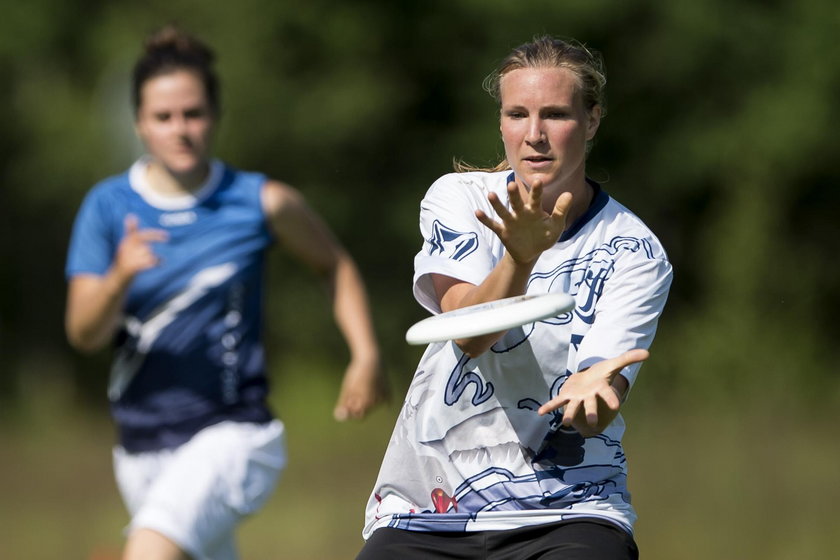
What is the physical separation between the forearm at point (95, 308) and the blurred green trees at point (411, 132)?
1154cm

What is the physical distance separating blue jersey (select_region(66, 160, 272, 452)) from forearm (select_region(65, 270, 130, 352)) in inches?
2.6

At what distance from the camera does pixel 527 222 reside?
307cm

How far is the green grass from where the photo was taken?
29.3 ft

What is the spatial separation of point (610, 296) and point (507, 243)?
1.56ft

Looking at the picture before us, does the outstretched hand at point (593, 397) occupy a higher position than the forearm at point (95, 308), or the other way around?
the forearm at point (95, 308)

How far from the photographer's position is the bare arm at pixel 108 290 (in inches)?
184

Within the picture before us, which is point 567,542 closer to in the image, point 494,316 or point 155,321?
point 494,316

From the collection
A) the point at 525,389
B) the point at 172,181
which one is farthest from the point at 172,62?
the point at 525,389

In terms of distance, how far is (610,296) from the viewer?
136 inches

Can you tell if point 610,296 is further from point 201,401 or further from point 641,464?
point 641,464

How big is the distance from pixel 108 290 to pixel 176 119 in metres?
0.70

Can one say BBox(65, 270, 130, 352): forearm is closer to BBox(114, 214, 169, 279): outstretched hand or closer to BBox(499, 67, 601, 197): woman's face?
BBox(114, 214, 169, 279): outstretched hand

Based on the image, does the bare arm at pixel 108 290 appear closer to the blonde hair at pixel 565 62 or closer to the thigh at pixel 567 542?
the blonde hair at pixel 565 62

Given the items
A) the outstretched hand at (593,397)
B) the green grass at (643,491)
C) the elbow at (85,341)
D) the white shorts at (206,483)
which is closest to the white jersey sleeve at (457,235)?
the outstretched hand at (593,397)
